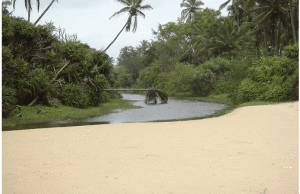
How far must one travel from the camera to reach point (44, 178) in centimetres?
429

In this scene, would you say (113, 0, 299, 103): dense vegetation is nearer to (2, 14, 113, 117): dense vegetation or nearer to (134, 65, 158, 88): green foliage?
(134, 65, 158, 88): green foliage

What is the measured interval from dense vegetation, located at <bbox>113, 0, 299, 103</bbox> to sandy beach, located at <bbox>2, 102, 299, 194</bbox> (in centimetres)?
1312

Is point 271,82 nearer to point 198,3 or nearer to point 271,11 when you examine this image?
point 271,11

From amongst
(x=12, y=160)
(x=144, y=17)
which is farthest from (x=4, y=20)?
(x=144, y=17)

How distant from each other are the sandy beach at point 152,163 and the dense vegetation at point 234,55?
517 inches

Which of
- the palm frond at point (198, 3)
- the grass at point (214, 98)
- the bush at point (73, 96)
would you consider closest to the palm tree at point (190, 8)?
the palm frond at point (198, 3)

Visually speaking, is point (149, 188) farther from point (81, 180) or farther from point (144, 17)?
point (144, 17)

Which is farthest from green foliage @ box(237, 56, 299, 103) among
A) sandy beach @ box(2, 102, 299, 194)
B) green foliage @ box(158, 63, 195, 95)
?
green foliage @ box(158, 63, 195, 95)

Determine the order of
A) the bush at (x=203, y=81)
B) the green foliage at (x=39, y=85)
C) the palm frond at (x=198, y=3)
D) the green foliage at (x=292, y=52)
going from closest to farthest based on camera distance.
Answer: the green foliage at (x=39, y=85) < the green foliage at (x=292, y=52) < the bush at (x=203, y=81) < the palm frond at (x=198, y=3)

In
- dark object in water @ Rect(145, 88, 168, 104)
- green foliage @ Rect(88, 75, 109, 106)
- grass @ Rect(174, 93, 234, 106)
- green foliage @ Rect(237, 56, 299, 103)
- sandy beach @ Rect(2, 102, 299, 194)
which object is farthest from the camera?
grass @ Rect(174, 93, 234, 106)

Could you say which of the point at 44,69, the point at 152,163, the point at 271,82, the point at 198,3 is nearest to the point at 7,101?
the point at 44,69

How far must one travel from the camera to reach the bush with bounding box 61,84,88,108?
54.8 ft

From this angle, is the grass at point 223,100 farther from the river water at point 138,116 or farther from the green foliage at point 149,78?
the green foliage at point 149,78

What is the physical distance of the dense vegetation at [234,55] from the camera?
19969mm
